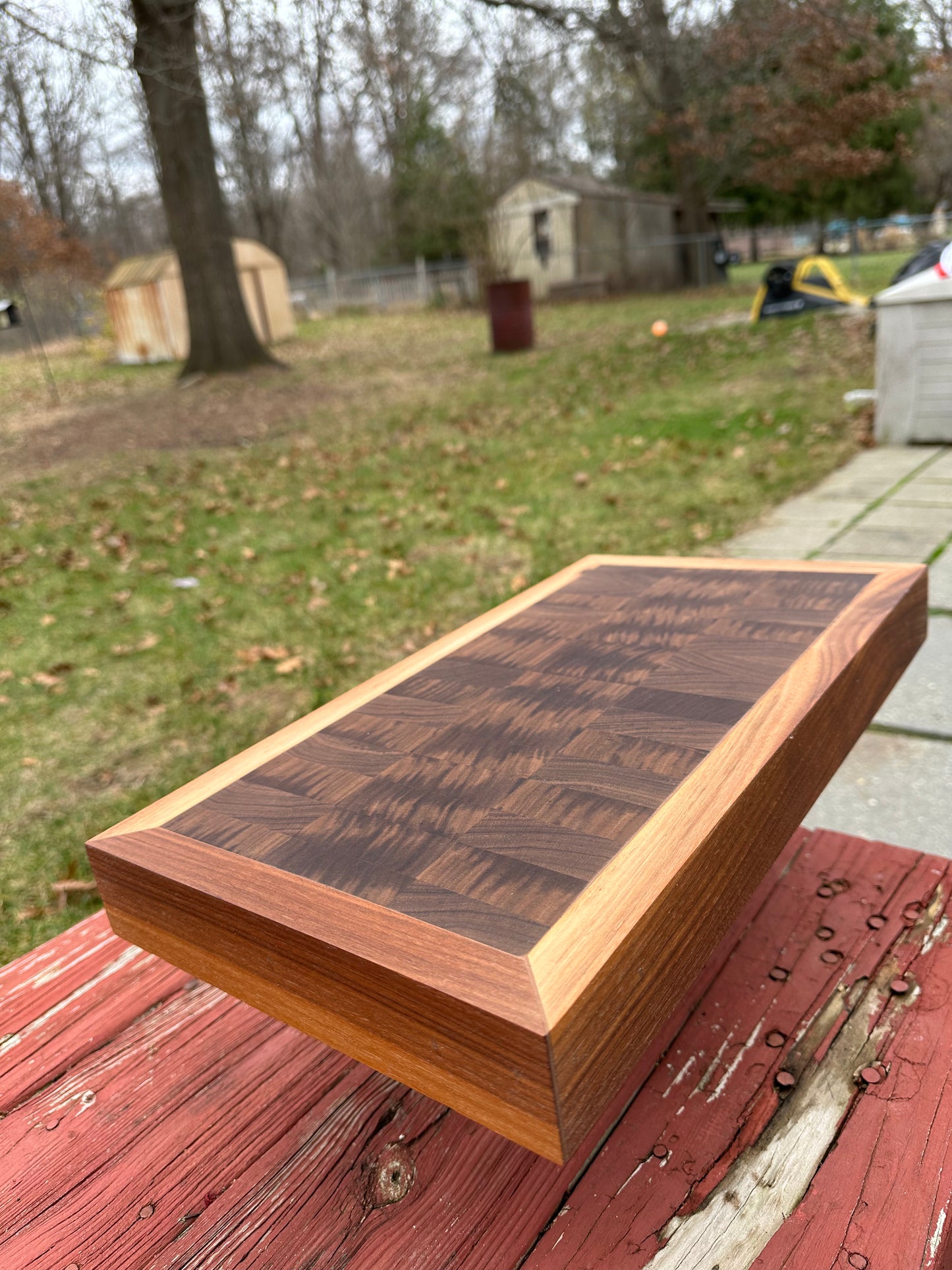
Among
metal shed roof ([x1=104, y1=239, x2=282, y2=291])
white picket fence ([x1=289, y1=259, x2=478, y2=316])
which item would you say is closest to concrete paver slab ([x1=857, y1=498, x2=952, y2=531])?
metal shed roof ([x1=104, y1=239, x2=282, y2=291])

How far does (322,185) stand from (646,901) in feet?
146

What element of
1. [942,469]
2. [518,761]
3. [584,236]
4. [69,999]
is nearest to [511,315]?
[942,469]

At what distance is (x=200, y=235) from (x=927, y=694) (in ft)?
41.9

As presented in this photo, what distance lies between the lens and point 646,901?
1025mm

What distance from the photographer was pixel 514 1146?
52.4 inches

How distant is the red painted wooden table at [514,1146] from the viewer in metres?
1.17

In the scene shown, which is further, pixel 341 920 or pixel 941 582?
pixel 941 582

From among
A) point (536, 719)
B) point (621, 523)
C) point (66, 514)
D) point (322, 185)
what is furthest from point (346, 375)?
point (322, 185)

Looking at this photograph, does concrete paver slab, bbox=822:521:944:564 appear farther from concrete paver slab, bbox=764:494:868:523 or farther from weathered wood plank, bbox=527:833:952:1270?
weathered wood plank, bbox=527:833:952:1270

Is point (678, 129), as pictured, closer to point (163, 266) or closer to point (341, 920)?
point (163, 266)

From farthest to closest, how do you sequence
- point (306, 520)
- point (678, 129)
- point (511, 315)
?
point (678, 129) → point (511, 315) → point (306, 520)

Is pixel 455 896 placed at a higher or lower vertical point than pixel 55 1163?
higher

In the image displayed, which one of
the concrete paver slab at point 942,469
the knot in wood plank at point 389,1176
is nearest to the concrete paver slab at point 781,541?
the concrete paver slab at point 942,469

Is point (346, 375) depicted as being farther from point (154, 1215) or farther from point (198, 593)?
point (154, 1215)
